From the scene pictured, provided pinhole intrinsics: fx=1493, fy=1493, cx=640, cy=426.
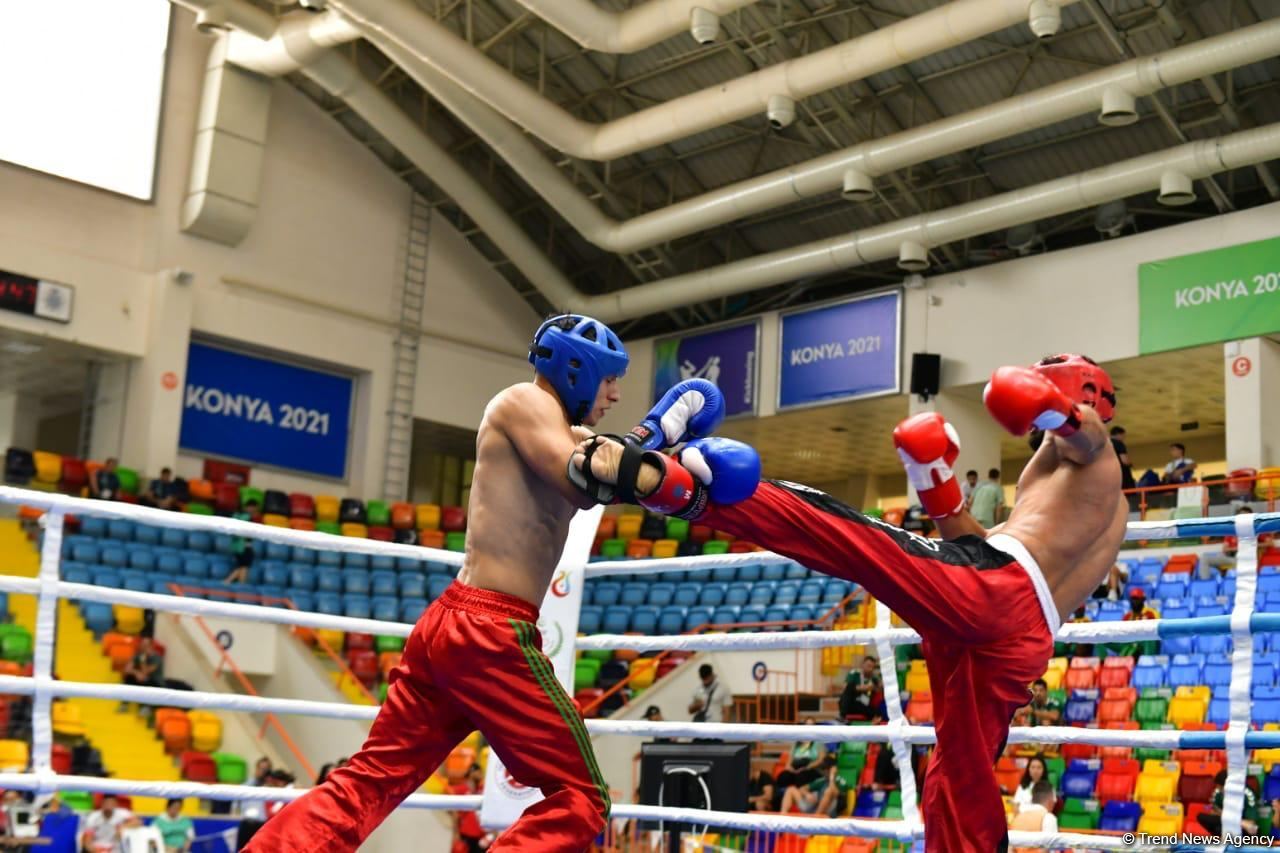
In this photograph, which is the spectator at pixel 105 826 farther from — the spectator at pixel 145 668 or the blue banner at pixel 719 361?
the blue banner at pixel 719 361

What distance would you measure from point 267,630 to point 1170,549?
23.8 feet

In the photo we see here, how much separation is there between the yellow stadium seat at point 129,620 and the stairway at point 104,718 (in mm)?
310

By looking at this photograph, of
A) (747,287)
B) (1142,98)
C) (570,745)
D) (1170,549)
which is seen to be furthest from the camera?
(747,287)

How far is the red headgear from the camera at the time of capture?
10.1 ft

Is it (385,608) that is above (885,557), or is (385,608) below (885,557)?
above

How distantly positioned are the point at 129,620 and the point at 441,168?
18.6 ft

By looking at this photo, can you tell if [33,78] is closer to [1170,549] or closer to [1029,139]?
[1029,139]

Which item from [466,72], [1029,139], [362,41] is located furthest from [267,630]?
[1029,139]

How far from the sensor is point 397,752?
2.97 meters

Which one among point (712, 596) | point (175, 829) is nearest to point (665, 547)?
point (712, 596)

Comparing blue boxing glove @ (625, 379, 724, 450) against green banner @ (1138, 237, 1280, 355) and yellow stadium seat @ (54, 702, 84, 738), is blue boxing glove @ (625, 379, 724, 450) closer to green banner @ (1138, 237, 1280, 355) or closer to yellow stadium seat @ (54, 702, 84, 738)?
yellow stadium seat @ (54, 702, 84, 738)

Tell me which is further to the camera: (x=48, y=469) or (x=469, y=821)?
(x=48, y=469)

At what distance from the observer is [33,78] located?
44.4ft

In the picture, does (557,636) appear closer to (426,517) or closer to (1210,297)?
(1210,297)
